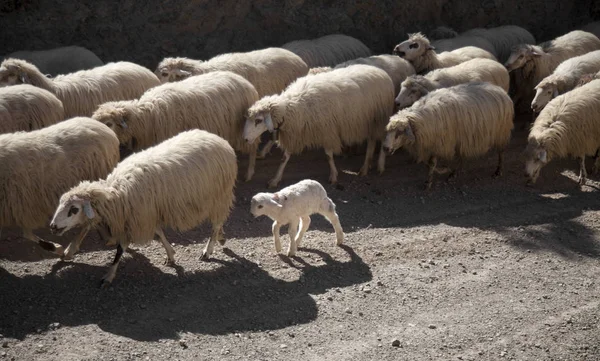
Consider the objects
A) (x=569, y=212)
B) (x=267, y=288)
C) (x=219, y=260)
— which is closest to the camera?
(x=267, y=288)

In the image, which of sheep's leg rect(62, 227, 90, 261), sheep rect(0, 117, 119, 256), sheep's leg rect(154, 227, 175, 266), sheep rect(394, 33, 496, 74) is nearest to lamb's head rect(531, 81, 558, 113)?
sheep rect(394, 33, 496, 74)

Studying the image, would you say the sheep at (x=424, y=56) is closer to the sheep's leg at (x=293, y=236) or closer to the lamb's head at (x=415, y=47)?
the lamb's head at (x=415, y=47)

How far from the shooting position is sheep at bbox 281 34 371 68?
14.1m

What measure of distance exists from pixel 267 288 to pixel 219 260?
0.95 metres

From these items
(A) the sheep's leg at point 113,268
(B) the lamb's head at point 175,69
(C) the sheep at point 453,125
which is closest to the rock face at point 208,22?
(B) the lamb's head at point 175,69

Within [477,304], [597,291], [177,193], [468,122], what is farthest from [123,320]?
[468,122]

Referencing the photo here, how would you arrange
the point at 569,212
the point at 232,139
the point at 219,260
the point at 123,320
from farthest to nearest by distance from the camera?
the point at 232,139 → the point at 569,212 → the point at 219,260 → the point at 123,320

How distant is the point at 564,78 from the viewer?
13156 millimetres

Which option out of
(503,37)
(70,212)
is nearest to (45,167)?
(70,212)

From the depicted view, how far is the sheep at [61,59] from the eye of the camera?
43.6ft

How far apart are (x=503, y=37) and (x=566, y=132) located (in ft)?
15.7

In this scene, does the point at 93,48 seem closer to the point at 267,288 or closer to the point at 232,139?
the point at 232,139

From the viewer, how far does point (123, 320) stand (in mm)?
7844

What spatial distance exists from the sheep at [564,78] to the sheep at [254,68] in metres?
3.98
